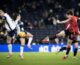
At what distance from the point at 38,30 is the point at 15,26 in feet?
14.8

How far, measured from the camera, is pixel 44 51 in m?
13.6

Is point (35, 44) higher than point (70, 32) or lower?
lower

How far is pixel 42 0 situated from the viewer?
17188 millimetres

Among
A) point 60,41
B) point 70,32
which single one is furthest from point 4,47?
point 70,32

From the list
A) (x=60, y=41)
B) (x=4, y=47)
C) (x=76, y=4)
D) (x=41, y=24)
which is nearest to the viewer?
(x=4, y=47)

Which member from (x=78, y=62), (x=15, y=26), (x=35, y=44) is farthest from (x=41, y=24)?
(x=78, y=62)

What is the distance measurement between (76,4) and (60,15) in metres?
1.16

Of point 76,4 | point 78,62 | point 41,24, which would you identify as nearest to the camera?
point 78,62

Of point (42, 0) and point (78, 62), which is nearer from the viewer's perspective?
point (78, 62)

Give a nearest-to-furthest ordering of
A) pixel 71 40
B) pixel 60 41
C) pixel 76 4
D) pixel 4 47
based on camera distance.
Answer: pixel 71 40 → pixel 4 47 → pixel 60 41 → pixel 76 4

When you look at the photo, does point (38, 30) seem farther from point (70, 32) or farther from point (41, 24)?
point (70, 32)

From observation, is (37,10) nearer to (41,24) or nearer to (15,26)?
(41,24)

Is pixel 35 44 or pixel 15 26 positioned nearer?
pixel 15 26

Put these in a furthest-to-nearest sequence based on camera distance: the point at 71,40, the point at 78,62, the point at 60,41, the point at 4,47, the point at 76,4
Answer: the point at 76,4 < the point at 60,41 < the point at 4,47 < the point at 71,40 < the point at 78,62
